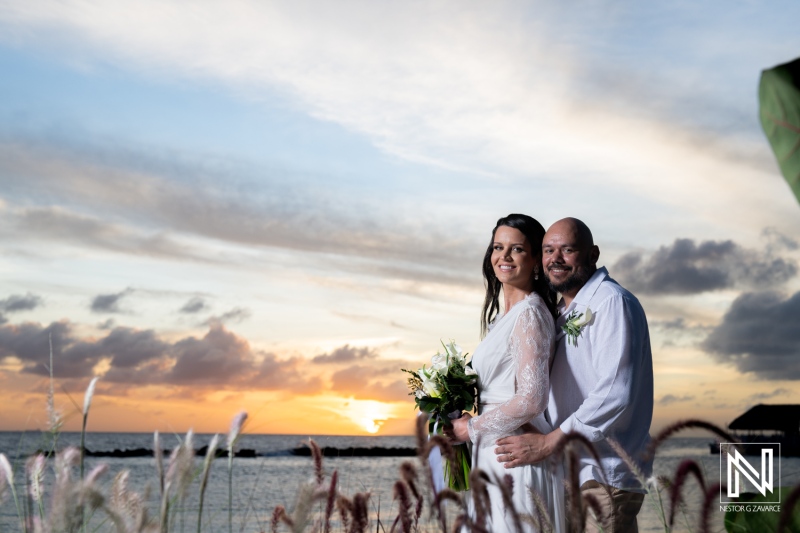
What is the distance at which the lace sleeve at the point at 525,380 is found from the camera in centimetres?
468

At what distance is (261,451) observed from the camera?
6569 centimetres

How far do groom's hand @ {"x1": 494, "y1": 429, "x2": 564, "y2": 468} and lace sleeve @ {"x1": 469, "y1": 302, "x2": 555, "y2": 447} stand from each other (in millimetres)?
64

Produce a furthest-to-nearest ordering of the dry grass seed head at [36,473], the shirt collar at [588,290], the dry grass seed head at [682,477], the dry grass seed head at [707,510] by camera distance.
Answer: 1. the shirt collar at [588,290]
2. the dry grass seed head at [36,473]
3. the dry grass seed head at [682,477]
4. the dry grass seed head at [707,510]

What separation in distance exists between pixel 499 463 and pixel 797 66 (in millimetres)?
4254

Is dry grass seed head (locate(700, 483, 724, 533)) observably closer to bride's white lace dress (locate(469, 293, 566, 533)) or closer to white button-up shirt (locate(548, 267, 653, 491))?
white button-up shirt (locate(548, 267, 653, 491))

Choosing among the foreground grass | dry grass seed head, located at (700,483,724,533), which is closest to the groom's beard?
the foreground grass

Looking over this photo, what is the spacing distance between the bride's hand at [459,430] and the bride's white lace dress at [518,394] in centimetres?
10

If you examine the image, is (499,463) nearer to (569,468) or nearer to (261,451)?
(569,468)

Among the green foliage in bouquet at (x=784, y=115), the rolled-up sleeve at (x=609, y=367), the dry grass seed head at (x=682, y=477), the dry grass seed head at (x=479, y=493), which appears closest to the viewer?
the green foliage in bouquet at (x=784, y=115)

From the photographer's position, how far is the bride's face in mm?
5176

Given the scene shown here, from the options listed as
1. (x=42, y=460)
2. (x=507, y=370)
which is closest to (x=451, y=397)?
(x=507, y=370)

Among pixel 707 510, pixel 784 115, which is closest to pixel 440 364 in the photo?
pixel 707 510

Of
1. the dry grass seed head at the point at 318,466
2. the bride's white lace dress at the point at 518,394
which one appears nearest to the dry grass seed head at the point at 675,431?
the dry grass seed head at the point at 318,466

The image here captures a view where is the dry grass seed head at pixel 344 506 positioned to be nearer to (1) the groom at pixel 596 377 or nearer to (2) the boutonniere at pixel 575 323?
(1) the groom at pixel 596 377
